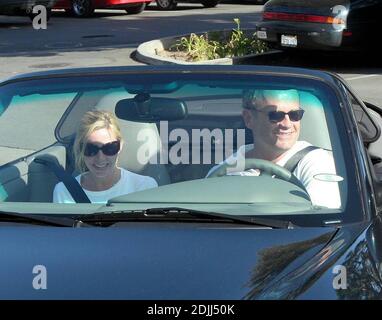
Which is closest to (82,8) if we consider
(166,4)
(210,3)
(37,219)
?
(166,4)

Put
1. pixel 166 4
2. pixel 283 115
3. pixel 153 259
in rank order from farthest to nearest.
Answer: pixel 166 4 < pixel 283 115 < pixel 153 259

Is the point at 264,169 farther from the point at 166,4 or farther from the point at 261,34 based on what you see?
the point at 166,4

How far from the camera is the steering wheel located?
3.66 meters

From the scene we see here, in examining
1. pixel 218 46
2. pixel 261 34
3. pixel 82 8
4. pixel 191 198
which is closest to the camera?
pixel 191 198

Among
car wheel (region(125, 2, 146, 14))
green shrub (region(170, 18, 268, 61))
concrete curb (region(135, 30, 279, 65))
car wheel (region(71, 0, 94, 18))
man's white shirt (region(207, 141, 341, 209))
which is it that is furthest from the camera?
car wheel (region(125, 2, 146, 14))

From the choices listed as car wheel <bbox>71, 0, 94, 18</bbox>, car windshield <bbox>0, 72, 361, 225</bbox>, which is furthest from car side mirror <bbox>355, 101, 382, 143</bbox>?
car wheel <bbox>71, 0, 94, 18</bbox>

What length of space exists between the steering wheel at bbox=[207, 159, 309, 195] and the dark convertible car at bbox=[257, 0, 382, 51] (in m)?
11.3

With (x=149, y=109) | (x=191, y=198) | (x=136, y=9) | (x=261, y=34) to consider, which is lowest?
(x=191, y=198)

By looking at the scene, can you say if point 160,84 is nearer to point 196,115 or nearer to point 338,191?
point 196,115

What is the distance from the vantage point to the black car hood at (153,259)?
2670mm

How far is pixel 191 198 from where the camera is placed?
344 centimetres

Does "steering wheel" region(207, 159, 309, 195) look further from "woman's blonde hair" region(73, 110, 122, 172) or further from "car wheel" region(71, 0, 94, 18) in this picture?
"car wheel" region(71, 0, 94, 18)

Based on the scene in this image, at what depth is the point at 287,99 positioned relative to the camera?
12.3ft

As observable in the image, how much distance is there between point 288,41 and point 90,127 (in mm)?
11631
